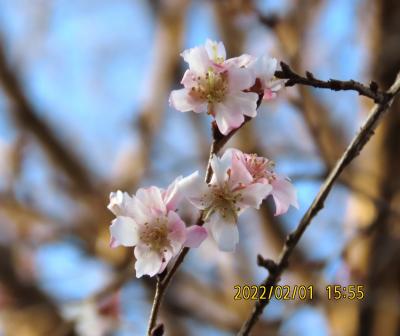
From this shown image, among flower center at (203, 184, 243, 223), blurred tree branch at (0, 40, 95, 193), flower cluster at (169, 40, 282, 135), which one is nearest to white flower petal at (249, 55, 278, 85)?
flower cluster at (169, 40, 282, 135)

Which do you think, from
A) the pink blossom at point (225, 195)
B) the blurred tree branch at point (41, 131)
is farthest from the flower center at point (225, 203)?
the blurred tree branch at point (41, 131)

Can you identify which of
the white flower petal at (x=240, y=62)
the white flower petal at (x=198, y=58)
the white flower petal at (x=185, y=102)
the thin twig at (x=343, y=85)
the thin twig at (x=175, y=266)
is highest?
the white flower petal at (x=198, y=58)

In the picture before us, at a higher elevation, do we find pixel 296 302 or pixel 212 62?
pixel 296 302

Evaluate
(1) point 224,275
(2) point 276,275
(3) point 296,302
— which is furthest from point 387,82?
(2) point 276,275

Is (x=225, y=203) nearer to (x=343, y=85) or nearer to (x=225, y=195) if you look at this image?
(x=225, y=195)

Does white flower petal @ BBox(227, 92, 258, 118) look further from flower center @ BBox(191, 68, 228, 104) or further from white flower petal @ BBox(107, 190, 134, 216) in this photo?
white flower petal @ BBox(107, 190, 134, 216)

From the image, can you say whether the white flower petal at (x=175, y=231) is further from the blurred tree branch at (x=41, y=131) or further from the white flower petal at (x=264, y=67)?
the blurred tree branch at (x=41, y=131)

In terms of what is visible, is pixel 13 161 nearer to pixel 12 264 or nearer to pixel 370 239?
pixel 12 264

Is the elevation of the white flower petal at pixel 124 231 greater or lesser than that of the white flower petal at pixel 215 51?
lesser

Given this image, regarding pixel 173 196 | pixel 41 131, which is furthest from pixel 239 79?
pixel 41 131
